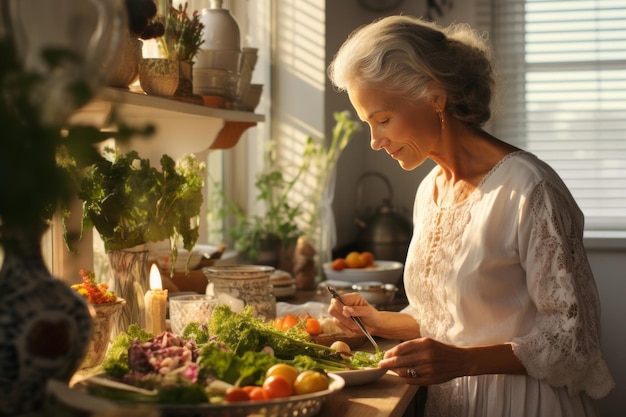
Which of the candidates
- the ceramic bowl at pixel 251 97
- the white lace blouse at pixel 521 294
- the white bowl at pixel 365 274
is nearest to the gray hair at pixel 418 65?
the white lace blouse at pixel 521 294

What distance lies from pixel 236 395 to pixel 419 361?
0.57m

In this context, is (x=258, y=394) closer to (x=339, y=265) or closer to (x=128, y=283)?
(x=128, y=283)

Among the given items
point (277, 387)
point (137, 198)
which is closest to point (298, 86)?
point (137, 198)

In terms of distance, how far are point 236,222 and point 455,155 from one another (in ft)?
5.92

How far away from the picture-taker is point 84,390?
4.07 feet

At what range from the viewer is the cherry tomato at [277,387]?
4.21 feet

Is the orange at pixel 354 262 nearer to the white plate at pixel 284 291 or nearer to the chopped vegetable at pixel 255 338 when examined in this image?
the white plate at pixel 284 291

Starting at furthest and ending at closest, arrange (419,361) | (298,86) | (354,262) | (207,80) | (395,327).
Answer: (298,86) → (354,262) → (207,80) → (395,327) → (419,361)

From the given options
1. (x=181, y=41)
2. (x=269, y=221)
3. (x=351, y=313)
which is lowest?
(x=351, y=313)

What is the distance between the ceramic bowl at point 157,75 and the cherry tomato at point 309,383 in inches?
32.9

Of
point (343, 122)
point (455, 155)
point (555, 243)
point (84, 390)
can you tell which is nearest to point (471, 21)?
point (343, 122)

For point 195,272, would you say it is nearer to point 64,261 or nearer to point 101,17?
point 64,261

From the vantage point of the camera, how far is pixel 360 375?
5.37 feet

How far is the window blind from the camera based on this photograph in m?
4.44
